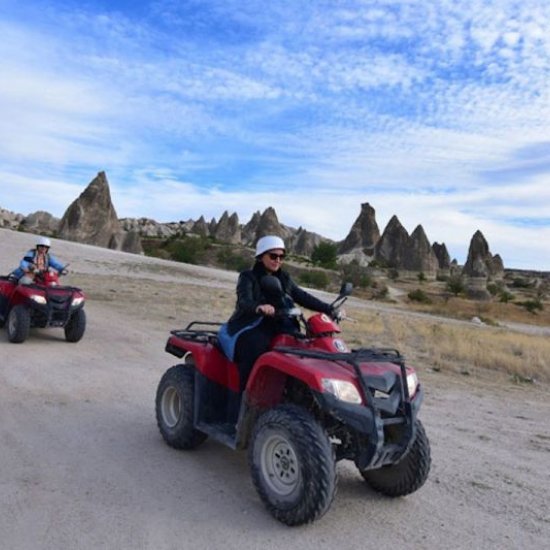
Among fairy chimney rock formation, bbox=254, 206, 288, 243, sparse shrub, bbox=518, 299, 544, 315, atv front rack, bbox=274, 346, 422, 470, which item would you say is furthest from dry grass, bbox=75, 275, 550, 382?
fairy chimney rock formation, bbox=254, 206, 288, 243

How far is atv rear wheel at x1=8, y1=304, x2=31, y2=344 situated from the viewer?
32.7ft

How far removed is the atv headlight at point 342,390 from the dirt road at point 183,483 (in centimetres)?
94

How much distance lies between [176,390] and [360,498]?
6.30 feet

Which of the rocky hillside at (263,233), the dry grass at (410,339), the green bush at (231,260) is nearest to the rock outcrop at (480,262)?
the rocky hillside at (263,233)

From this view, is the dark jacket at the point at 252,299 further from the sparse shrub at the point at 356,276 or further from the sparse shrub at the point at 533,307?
the sparse shrub at the point at 533,307

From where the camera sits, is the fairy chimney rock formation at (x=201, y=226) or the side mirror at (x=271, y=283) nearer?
the side mirror at (x=271, y=283)

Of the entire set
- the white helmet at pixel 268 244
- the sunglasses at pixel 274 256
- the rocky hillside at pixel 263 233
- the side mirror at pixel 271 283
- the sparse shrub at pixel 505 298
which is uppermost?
the rocky hillside at pixel 263 233

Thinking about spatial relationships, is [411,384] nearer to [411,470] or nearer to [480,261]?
[411,470]

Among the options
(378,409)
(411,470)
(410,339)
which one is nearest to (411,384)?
(378,409)

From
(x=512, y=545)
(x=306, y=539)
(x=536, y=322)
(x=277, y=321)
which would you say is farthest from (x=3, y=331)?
(x=536, y=322)

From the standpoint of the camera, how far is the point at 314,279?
53.9 metres

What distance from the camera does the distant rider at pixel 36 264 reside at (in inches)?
423

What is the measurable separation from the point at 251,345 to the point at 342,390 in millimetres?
1095

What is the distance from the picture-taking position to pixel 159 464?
202 inches
